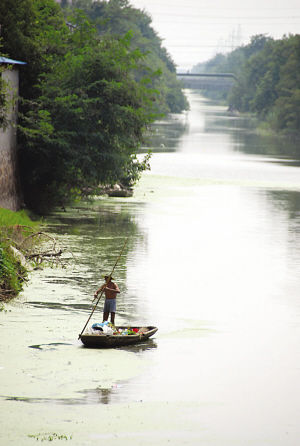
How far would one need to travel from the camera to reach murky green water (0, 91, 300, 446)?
12641mm

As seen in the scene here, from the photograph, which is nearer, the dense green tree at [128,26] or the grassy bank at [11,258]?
the grassy bank at [11,258]

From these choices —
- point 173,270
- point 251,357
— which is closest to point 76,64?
point 173,270

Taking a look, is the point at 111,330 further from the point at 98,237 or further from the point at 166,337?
the point at 98,237

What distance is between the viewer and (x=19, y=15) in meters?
31.9

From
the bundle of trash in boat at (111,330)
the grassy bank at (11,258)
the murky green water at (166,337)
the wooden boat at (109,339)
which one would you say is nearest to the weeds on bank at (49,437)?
the murky green water at (166,337)

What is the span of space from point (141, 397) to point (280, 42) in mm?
120716

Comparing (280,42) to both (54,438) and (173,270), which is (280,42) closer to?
(173,270)

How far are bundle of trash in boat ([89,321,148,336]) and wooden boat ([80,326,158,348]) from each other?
0.35ft

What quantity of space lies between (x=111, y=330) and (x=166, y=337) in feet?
5.27

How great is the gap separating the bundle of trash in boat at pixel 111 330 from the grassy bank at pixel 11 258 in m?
3.65

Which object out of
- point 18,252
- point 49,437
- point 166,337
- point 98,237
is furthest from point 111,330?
point 98,237

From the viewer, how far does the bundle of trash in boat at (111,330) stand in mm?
15977

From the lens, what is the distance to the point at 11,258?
2073cm

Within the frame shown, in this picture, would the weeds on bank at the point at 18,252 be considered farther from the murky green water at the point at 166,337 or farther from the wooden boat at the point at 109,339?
the wooden boat at the point at 109,339
